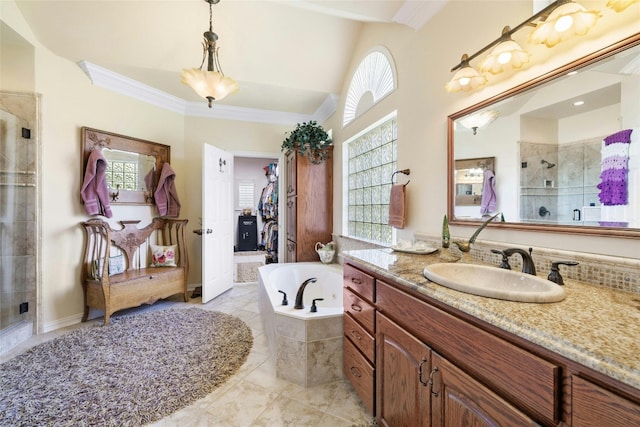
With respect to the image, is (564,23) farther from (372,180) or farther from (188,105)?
(188,105)

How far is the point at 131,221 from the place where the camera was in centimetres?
315

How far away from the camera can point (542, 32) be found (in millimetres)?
1075

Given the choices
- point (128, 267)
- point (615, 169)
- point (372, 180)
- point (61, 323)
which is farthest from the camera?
point (128, 267)

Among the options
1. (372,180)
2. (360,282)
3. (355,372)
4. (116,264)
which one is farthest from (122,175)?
(355,372)

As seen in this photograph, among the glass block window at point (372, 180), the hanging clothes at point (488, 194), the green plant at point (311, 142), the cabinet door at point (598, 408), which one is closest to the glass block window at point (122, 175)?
the green plant at point (311, 142)

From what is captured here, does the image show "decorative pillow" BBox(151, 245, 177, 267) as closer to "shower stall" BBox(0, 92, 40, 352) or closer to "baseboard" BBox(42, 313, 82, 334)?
"baseboard" BBox(42, 313, 82, 334)

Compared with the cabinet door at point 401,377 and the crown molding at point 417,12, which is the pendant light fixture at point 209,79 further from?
the cabinet door at point 401,377

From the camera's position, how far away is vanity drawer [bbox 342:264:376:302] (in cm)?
137

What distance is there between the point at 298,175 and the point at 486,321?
2852 millimetres

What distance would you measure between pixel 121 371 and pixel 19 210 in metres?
1.91

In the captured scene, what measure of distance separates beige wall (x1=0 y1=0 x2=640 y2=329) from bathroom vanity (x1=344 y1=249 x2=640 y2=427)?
1.72 feet

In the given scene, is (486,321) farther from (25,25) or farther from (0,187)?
(25,25)

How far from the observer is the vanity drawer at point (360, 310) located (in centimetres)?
137

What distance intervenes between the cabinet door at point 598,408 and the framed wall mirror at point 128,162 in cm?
388
